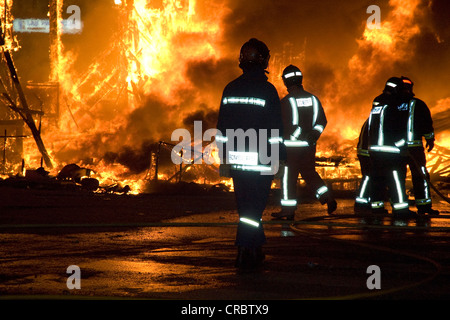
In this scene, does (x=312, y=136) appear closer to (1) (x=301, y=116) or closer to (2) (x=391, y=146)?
(1) (x=301, y=116)

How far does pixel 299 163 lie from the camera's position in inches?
361

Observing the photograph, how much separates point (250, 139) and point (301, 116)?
368cm

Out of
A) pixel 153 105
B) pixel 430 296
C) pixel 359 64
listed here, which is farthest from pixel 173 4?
pixel 430 296

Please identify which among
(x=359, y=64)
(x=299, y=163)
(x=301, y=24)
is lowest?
(x=299, y=163)

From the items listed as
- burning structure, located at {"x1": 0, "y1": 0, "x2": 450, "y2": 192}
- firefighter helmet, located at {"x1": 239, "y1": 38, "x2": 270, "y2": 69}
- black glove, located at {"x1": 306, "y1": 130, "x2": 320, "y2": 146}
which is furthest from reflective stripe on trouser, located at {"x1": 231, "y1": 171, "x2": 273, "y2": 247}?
burning structure, located at {"x1": 0, "y1": 0, "x2": 450, "y2": 192}

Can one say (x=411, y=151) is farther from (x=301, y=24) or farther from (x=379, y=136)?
(x=301, y=24)

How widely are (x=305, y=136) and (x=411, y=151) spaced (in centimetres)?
219

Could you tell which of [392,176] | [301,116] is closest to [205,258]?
[301,116]

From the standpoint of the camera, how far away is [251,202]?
5.53 metres

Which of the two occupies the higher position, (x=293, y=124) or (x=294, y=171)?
(x=293, y=124)

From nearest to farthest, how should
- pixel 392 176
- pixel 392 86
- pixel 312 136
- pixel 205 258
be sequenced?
pixel 205 258 → pixel 312 136 → pixel 392 176 → pixel 392 86

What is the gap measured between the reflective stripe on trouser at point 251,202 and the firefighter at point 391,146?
165 inches

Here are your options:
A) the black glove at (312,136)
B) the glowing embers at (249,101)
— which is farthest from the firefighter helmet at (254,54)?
the black glove at (312,136)

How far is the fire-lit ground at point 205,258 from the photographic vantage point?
4.40 meters
